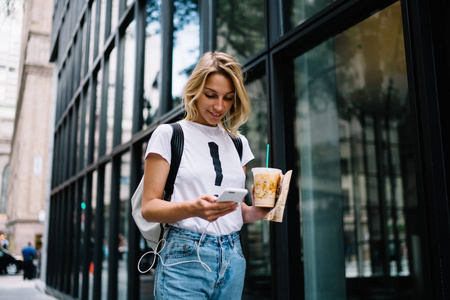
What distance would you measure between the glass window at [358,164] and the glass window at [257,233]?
0.44 m

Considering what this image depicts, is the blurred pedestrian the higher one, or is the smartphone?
the smartphone

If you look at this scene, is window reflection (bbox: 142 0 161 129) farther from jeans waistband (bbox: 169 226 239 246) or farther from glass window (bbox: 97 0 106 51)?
jeans waistband (bbox: 169 226 239 246)

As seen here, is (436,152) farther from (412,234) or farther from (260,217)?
(412,234)

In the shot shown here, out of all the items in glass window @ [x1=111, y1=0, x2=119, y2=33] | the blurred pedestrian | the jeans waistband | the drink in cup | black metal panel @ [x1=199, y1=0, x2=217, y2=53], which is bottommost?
the blurred pedestrian

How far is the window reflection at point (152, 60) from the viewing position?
6.47m

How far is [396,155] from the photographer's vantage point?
1477cm

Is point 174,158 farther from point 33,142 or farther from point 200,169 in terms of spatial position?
point 33,142

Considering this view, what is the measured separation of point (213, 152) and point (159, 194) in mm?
310

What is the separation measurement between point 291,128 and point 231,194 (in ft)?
6.56

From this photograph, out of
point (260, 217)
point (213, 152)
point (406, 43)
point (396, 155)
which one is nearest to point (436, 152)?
point (406, 43)

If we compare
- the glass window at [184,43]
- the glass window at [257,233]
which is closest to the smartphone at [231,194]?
the glass window at [257,233]

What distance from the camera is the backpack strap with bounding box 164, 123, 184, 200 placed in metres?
1.92

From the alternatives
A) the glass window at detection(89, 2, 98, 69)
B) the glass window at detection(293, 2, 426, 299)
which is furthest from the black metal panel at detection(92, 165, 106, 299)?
the glass window at detection(293, 2, 426, 299)

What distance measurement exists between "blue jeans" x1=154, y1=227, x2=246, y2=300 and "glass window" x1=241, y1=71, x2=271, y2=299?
1.86 meters
